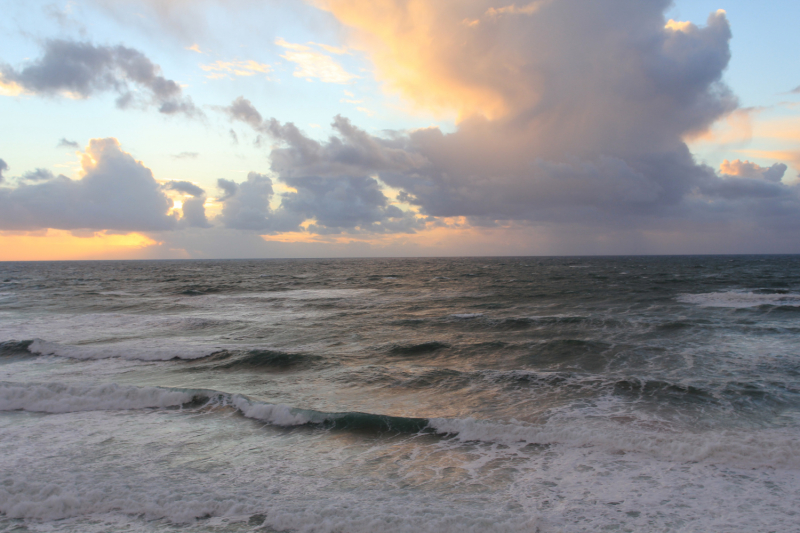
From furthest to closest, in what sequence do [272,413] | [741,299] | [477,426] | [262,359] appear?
[741,299] < [262,359] < [272,413] < [477,426]

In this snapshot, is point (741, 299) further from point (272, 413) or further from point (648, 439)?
point (272, 413)

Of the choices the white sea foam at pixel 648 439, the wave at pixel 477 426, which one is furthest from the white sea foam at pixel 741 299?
the wave at pixel 477 426

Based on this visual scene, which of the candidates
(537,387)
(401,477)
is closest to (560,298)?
(537,387)

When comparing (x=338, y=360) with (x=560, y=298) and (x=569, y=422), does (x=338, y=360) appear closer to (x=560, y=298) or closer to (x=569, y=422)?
(x=569, y=422)

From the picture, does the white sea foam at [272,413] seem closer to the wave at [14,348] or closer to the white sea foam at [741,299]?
the wave at [14,348]

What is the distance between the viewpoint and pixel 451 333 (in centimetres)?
2125

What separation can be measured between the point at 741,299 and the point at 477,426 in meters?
33.2

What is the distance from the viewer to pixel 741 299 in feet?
102

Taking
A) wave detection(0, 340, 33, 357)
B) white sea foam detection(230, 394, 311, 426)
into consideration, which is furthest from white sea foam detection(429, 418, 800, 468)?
wave detection(0, 340, 33, 357)

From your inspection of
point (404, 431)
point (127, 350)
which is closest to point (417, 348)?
point (404, 431)

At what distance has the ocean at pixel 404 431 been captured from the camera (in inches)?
237

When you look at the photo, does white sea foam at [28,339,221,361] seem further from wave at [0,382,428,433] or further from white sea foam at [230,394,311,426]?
white sea foam at [230,394,311,426]

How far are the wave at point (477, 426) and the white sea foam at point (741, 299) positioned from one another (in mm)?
24962

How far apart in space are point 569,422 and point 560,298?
93.1 ft
